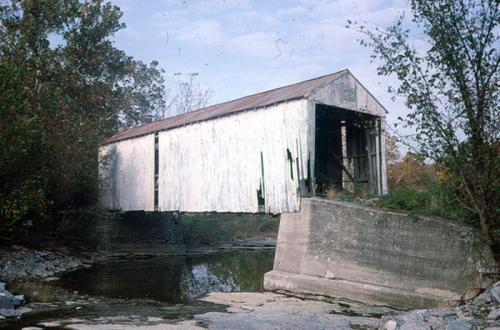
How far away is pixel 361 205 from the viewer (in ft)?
30.9

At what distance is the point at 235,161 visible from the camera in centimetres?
1241

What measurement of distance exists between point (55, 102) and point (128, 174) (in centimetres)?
421

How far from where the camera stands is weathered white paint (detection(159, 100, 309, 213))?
35.8 ft

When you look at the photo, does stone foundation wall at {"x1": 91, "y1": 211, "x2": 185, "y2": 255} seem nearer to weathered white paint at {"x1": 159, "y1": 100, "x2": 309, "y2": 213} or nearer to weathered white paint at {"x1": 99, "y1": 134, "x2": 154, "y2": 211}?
weathered white paint at {"x1": 99, "y1": 134, "x2": 154, "y2": 211}

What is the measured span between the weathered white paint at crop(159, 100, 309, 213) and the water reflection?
2.05 meters

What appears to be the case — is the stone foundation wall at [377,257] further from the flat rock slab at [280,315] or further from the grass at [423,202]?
the flat rock slab at [280,315]

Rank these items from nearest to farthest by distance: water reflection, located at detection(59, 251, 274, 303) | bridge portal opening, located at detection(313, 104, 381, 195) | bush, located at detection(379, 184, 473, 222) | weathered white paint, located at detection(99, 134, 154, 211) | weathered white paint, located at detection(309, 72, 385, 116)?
1. bush, located at detection(379, 184, 473, 222)
2. water reflection, located at detection(59, 251, 274, 303)
3. weathered white paint, located at detection(309, 72, 385, 116)
4. bridge portal opening, located at detection(313, 104, 381, 195)
5. weathered white paint, located at detection(99, 134, 154, 211)

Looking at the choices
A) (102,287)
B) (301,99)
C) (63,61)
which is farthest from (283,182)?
(63,61)

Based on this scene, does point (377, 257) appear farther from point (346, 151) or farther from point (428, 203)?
point (346, 151)

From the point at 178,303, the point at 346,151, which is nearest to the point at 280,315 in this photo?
the point at 178,303

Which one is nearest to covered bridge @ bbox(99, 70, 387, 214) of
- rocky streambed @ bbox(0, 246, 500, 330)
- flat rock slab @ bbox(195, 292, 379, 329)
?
rocky streambed @ bbox(0, 246, 500, 330)

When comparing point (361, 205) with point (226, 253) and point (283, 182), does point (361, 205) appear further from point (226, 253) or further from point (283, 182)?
point (226, 253)

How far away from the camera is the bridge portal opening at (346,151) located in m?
12.7

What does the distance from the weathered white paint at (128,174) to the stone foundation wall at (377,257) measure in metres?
7.05
